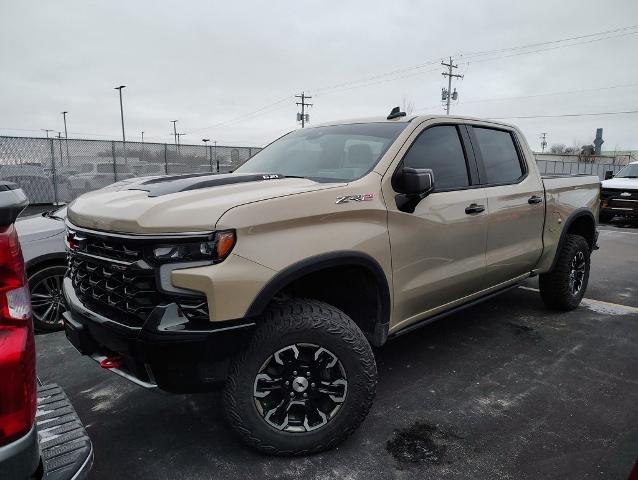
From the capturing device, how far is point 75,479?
154 centimetres

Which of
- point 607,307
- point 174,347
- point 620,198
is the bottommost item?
point 607,307

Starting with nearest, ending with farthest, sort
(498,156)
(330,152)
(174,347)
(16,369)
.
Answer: (16,369) < (174,347) < (330,152) < (498,156)

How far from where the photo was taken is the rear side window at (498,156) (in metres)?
4.01

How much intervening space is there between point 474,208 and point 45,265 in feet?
12.4

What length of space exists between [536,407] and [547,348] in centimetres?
115

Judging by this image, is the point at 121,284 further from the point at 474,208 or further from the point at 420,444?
the point at 474,208

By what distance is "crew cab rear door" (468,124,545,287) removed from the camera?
3879 mm

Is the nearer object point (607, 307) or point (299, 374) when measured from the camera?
point (299, 374)

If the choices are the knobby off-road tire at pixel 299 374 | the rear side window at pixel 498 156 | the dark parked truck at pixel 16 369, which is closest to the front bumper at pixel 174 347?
the knobby off-road tire at pixel 299 374

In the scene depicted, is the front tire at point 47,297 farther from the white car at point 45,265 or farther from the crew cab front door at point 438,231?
the crew cab front door at point 438,231

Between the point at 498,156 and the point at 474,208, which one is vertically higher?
the point at 498,156

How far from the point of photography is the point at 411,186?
2.89 meters

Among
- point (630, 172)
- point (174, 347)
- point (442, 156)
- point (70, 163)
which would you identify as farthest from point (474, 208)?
point (630, 172)

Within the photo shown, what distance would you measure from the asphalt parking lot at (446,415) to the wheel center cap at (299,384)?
0.41 meters
